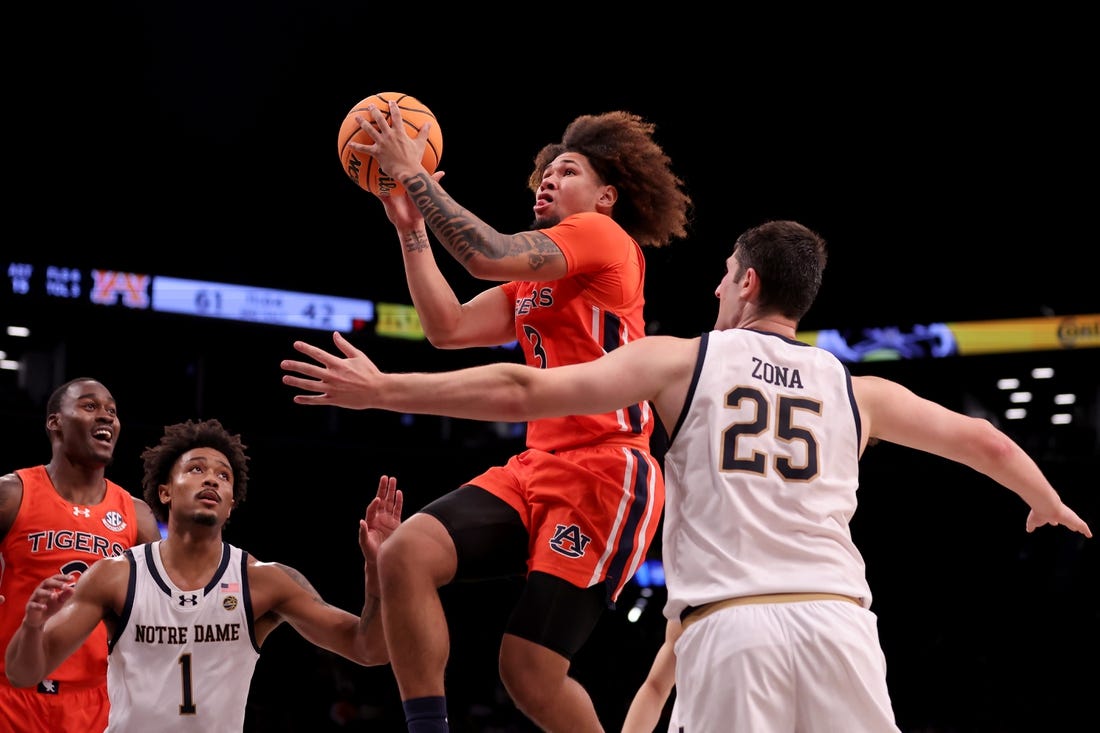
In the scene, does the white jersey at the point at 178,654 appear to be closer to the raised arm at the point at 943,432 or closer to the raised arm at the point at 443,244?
the raised arm at the point at 443,244

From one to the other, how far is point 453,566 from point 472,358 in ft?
53.9

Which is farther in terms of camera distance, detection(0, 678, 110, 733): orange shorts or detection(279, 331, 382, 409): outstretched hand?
detection(0, 678, 110, 733): orange shorts

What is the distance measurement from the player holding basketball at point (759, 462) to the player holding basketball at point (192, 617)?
176cm

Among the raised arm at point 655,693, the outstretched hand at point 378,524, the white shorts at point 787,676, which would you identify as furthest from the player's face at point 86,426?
the white shorts at point 787,676

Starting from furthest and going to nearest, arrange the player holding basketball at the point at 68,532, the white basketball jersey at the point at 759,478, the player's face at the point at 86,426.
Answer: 1. the player's face at the point at 86,426
2. the player holding basketball at the point at 68,532
3. the white basketball jersey at the point at 759,478

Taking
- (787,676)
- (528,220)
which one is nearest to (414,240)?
(787,676)

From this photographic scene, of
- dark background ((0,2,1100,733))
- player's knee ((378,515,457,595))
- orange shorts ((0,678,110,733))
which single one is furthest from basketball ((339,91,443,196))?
dark background ((0,2,1100,733))

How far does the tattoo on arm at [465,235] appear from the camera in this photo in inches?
163

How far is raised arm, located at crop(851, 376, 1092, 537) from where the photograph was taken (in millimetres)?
3600

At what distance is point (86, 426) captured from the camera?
6.21 m

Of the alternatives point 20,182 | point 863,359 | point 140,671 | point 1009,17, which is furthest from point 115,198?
point 140,671

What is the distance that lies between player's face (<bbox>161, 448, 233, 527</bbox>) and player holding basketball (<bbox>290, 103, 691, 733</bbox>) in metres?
1.35

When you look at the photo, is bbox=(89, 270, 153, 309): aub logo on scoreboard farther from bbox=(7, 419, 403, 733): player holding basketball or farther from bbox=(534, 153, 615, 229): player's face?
bbox=(534, 153, 615, 229): player's face

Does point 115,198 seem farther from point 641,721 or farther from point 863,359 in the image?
point 641,721
